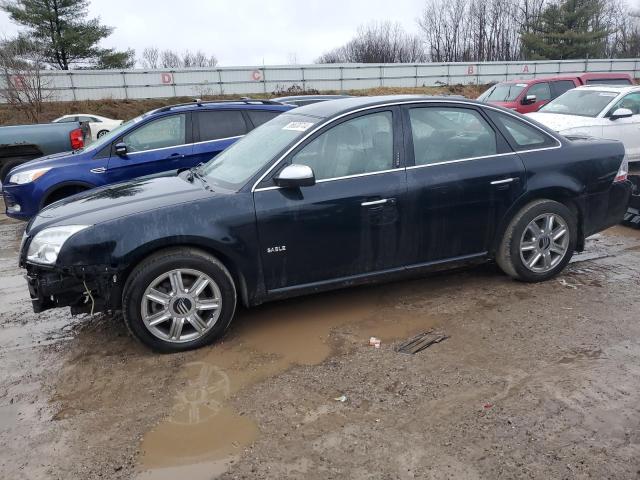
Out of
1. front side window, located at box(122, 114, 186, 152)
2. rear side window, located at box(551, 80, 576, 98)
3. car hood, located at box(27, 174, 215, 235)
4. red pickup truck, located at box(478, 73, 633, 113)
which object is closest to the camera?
car hood, located at box(27, 174, 215, 235)

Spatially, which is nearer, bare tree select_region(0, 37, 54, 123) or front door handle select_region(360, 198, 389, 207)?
front door handle select_region(360, 198, 389, 207)

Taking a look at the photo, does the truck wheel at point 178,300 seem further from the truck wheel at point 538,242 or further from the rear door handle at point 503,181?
the truck wheel at point 538,242

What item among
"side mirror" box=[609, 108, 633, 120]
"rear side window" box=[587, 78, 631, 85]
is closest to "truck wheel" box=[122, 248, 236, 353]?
"side mirror" box=[609, 108, 633, 120]

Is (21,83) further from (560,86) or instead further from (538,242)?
(538,242)

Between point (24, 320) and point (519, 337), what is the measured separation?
4.05m

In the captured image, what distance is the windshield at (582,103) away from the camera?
9.05 m

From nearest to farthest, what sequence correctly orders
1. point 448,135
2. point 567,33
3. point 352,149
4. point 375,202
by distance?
1. point 375,202
2. point 352,149
3. point 448,135
4. point 567,33

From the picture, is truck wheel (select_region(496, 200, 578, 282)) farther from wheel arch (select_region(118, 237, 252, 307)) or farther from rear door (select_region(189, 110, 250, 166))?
rear door (select_region(189, 110, 250, 166))

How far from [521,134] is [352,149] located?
165 cm

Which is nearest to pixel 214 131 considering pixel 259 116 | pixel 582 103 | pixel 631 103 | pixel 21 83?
pixel 259 116

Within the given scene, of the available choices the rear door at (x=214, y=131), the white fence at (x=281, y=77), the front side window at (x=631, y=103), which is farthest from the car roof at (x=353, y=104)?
the white fence at (x=281, y=77)

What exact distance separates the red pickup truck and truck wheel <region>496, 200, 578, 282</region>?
958 cm

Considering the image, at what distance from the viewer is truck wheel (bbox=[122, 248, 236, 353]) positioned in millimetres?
3693

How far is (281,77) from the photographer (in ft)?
109
